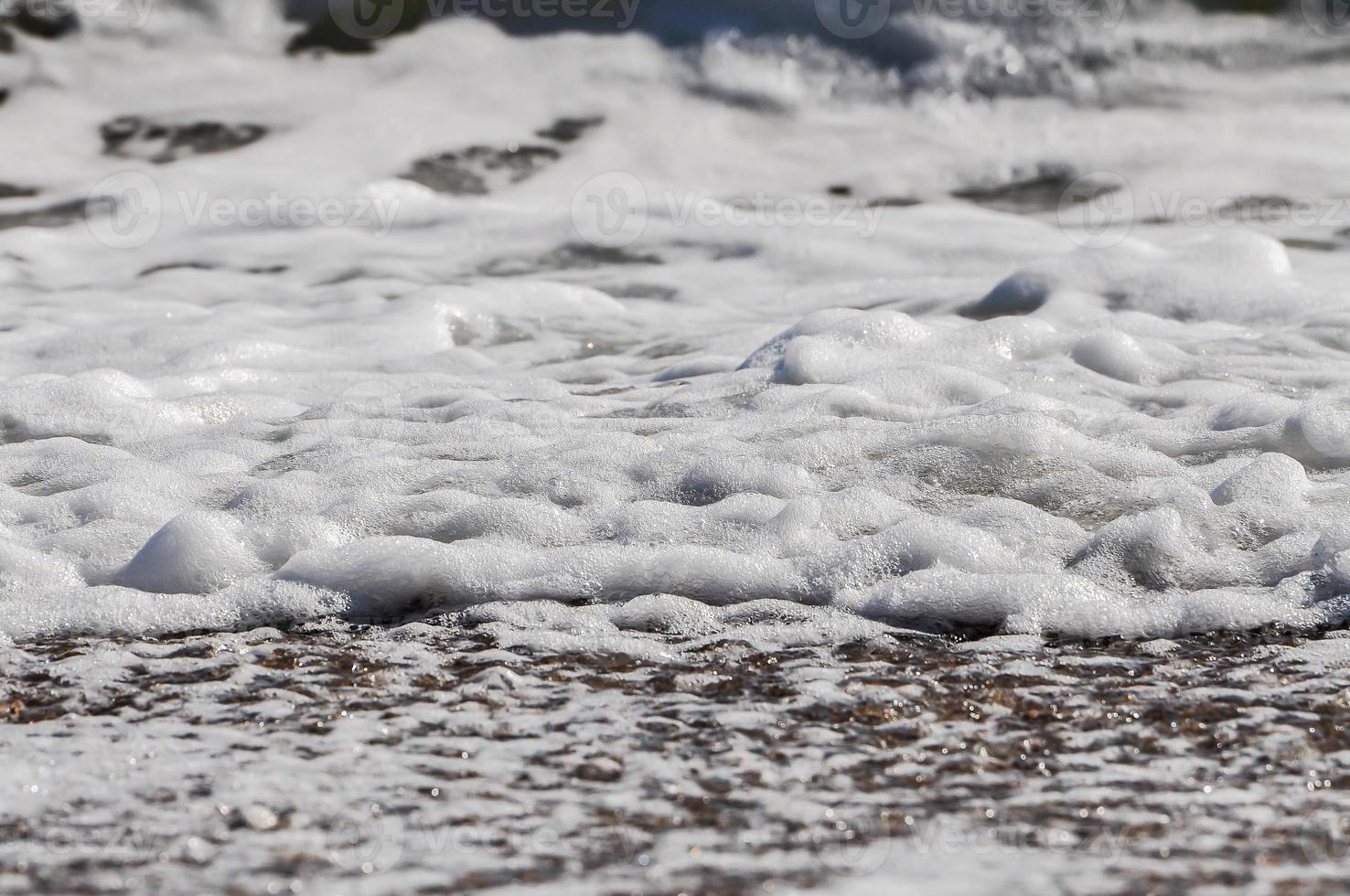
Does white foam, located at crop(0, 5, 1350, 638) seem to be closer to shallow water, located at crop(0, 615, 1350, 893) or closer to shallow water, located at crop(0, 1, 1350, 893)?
shallow water, located at crop(0, 1, 1350, 893)

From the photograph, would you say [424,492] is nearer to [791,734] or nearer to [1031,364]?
[791,734]

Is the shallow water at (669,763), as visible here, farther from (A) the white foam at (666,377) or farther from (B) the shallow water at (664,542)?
(A) the white foam at (666,377)

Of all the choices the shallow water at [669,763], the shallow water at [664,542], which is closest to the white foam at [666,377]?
the shallow water at [664,542]

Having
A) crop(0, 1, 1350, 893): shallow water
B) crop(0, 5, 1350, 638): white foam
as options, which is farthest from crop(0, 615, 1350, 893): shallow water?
crop(0, 5, 1350, 638): white foam

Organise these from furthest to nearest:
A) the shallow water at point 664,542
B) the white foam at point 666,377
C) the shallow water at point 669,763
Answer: the white foam at point 666,377
the shallow water at point 664,542
the shallow water at point 669,763

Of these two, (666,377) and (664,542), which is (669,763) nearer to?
(664,542)

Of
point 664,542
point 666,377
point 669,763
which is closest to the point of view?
point 669,763

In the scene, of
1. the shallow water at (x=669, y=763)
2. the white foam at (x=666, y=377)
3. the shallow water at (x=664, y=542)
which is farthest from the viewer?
the white foam at (x=666, y=377)

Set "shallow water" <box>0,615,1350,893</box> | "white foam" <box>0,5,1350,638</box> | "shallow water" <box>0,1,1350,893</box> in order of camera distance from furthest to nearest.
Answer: "white foam" <box>0,5,1350,638</box>, "shallow water" <box>0,1,1350,893</box>, "shallow water" <box>0,615,1350,893</box>

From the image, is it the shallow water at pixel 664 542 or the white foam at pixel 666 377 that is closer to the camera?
the shallow water at pixel 664 542

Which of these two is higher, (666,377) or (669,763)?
(669,763)

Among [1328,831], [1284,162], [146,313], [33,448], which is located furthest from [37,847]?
[1284,162]

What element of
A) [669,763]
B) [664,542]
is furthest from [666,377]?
[669,763]

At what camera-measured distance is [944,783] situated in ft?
5.38
